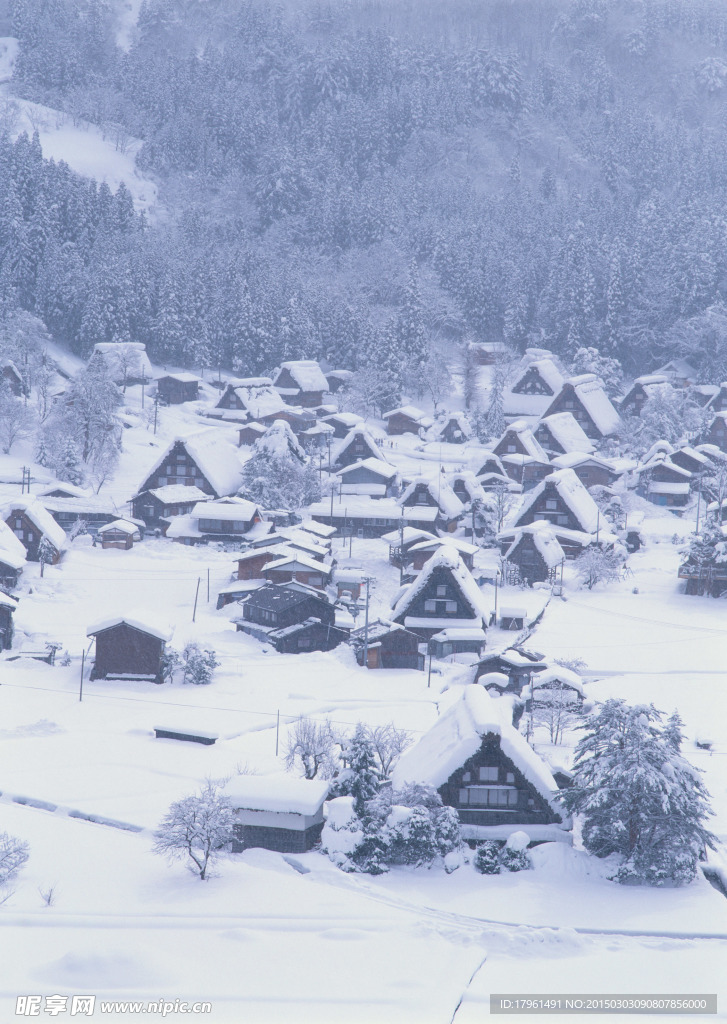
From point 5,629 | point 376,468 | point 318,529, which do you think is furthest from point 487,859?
Result: point 376,468

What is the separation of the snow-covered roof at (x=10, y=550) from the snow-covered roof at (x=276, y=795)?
768 inches

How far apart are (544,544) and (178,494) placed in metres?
17.0

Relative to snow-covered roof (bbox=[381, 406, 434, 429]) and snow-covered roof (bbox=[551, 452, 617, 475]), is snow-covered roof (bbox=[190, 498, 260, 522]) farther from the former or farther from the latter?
snow-covered roof (bbox=[381, 406, 434, 429])

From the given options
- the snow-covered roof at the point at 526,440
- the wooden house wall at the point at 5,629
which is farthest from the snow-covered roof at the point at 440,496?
the wooden house wall at the point at 5,629

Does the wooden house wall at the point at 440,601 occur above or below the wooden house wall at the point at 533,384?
below

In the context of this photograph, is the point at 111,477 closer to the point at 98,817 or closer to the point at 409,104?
the point at 98,817

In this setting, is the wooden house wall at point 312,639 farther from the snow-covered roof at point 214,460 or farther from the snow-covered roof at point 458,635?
the snow-covered roof at point 214,460

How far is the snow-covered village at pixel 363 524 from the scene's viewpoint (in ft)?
53.8

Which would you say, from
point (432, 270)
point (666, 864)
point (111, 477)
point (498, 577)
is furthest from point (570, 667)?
point (432, 270)

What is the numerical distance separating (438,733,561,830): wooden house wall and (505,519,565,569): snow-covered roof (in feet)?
68.0

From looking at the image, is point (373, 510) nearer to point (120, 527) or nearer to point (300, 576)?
point (300, 576)

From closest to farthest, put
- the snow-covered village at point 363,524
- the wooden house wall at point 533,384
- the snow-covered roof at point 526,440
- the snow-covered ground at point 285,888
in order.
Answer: the snow-covered ground at point 285,888, the snow-covered village at point 363,524, the snow-covered roof at point 526,440, the wooden house wall at point 533,384

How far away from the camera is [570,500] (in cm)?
4472

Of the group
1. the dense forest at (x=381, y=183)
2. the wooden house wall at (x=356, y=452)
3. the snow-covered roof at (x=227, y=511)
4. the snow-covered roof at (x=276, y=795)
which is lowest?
the snow-covered roof at (x=276, y=795)
